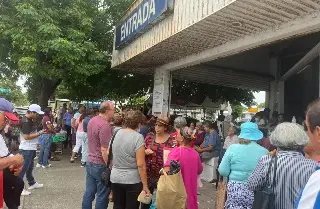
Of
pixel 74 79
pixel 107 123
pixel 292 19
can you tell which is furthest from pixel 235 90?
pixel 107 123

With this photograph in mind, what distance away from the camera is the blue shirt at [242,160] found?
3676mm

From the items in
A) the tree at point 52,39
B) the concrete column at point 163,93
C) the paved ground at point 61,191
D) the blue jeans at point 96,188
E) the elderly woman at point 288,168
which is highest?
the tree at point 52,39

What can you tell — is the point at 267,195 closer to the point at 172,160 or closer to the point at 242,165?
the point at 242,165

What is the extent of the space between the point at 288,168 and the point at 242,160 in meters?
1.02

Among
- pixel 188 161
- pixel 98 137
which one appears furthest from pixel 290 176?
pixel 98 137

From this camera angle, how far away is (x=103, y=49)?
12898 mm

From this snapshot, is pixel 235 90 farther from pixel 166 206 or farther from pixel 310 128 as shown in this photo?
pixel 310 128

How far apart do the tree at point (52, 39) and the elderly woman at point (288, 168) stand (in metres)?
8.21

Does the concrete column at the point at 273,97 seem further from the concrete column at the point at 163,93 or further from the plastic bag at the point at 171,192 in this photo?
the plastic bag at the point at 171,192

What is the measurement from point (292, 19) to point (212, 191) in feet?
13.7

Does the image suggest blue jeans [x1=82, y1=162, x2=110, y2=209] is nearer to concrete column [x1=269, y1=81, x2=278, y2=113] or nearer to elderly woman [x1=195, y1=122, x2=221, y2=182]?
elderly woman [x1=195, y1=122, x2=221, y2=182]

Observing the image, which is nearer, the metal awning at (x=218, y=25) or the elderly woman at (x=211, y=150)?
the metal awning at (x=218, y=25)

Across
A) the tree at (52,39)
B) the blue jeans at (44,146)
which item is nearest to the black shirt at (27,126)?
the blue jeans at (44,146)

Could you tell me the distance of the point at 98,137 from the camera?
463 centimetres
